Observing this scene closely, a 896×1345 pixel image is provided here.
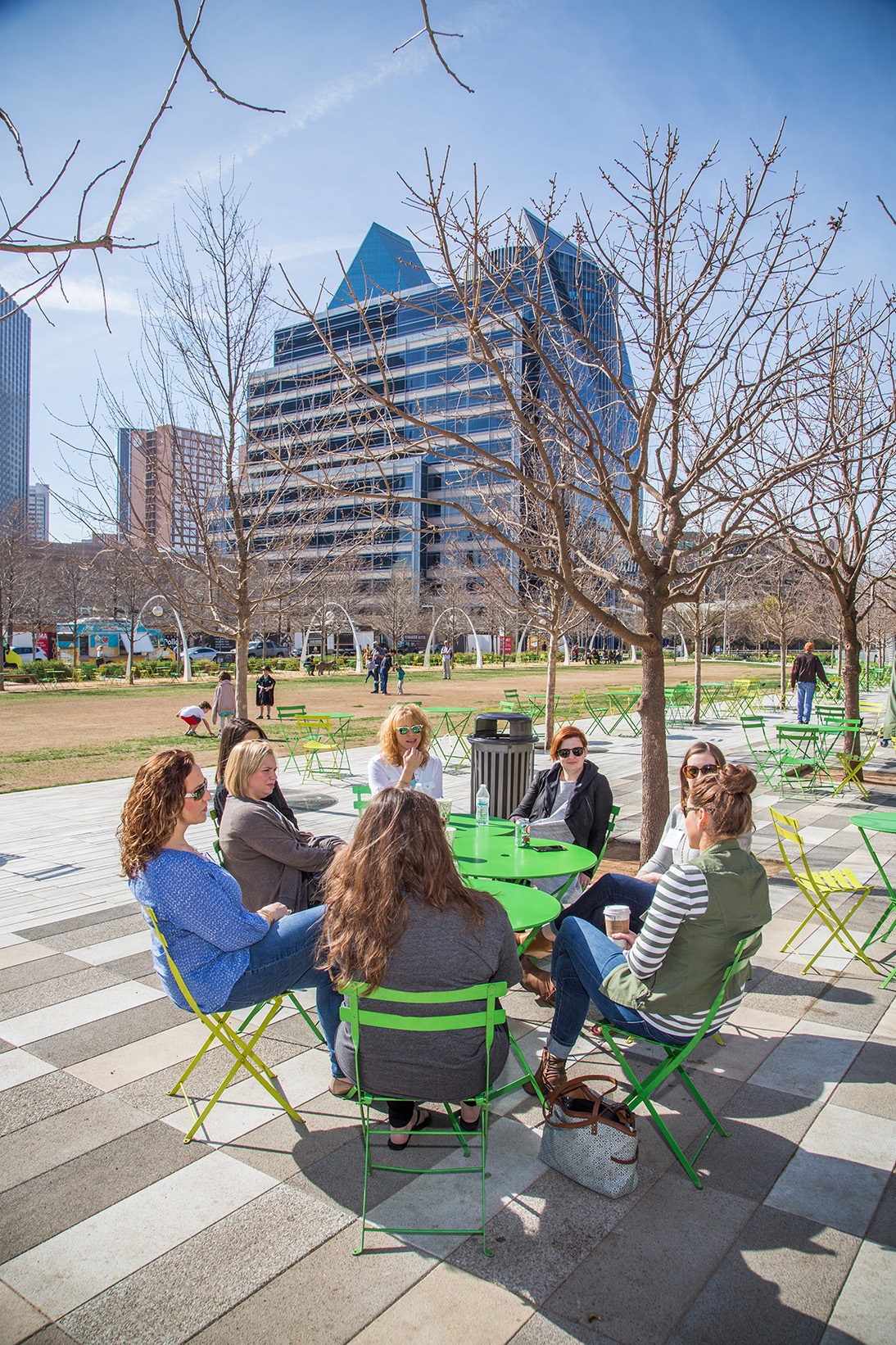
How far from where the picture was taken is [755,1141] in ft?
9.77

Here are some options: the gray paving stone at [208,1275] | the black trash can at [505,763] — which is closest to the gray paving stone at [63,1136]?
the gray paving stone at [208,1275]

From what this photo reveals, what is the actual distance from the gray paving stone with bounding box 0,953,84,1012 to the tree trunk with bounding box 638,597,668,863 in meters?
3.78

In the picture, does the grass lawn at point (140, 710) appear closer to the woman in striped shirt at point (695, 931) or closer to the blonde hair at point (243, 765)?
the blonde hair at point (243, 765)

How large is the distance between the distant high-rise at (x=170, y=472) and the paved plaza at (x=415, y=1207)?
218 inches

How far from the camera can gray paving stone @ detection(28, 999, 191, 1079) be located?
360cm

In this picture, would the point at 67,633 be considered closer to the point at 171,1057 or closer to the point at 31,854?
the point at 31,854

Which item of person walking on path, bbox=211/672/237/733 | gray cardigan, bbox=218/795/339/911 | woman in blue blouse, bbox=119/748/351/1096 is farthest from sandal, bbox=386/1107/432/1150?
person walking on path, bbox=211/672/237/733

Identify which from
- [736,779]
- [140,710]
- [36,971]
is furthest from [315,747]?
[140,710]

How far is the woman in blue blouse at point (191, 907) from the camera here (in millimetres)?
2867

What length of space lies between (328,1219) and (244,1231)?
0.85 feet

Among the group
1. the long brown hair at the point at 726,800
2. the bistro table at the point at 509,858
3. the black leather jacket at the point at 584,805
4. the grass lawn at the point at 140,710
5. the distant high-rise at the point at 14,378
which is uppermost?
the distant high-rise at the point at 14,378

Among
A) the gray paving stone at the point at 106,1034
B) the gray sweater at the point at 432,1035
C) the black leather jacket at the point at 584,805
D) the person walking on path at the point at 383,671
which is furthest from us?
the person walking on path at the point at 383,671

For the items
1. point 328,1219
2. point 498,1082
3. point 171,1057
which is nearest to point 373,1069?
point 328,1219

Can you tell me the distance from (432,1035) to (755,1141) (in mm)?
1429
